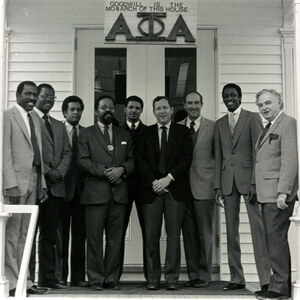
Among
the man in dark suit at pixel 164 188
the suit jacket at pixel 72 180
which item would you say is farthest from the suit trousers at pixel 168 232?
the suit jacket at pixel 72 180

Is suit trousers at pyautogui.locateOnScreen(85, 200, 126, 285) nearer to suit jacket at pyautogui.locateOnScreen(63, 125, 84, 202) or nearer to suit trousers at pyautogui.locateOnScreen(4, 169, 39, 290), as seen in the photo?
suit jacket at pyautogui.locateOnScreen(63, 125, 84, 202)

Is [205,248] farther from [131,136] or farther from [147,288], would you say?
[131,136]

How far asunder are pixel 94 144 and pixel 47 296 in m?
1.61

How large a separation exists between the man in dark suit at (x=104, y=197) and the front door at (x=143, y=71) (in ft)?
3.89

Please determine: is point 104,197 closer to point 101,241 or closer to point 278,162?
point 101,241

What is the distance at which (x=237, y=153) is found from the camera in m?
6.55

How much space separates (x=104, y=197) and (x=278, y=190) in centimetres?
177

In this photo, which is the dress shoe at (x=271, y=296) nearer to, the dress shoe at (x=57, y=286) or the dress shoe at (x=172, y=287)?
the dress shoe at (x=172, y=287)

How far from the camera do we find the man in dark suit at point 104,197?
246 inches

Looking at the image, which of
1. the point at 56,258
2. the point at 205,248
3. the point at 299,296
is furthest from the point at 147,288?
the point at 299,296

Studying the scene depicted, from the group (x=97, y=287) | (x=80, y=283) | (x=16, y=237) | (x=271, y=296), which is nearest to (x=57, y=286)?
(x=80, y=283)

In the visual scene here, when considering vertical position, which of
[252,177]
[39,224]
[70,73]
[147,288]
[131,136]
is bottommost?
[147,288]

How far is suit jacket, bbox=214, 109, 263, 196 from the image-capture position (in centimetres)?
646

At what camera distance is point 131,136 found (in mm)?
6801
